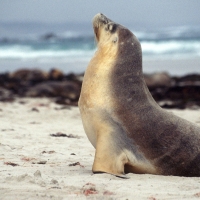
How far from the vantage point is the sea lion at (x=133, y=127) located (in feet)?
15.4

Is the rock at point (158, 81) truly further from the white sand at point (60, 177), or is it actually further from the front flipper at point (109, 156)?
the front flipper at point (109, 156)

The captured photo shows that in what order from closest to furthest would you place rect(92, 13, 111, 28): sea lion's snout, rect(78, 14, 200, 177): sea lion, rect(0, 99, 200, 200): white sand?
rect(0, 99, 200, 200): white sand → rect(78, 14, 200, 177): sea lion → rect(92, 13, 111, 28): sea lion's snout

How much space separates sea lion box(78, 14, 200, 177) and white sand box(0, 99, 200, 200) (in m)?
0.16

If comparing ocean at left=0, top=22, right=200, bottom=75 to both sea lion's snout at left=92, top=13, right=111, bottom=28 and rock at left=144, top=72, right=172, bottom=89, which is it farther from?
sea lion's snout at left=92, top=13, right=111, bottom=28

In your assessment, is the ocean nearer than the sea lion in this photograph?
No

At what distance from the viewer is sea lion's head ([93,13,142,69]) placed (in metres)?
5.08

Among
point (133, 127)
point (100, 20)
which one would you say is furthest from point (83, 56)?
point (133, 127)

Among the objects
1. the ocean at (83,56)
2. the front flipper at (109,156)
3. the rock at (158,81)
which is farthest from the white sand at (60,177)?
the ocean at (83,56)

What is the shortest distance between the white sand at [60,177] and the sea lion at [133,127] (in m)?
0.16

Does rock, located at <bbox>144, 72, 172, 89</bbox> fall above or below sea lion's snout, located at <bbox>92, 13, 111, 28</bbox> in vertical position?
below

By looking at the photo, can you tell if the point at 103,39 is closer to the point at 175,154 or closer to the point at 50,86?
the point at 175,154

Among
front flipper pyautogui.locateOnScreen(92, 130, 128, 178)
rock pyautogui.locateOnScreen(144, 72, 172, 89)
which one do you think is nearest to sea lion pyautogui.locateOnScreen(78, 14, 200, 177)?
front flipper pyautogui.locateOnScreen(92, 130, 128, 178)

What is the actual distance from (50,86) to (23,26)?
58790mm

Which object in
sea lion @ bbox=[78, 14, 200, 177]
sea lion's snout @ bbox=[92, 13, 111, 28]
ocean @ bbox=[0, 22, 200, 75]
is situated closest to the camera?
sea lion @ bbox=[78, 14, 200, 177]
